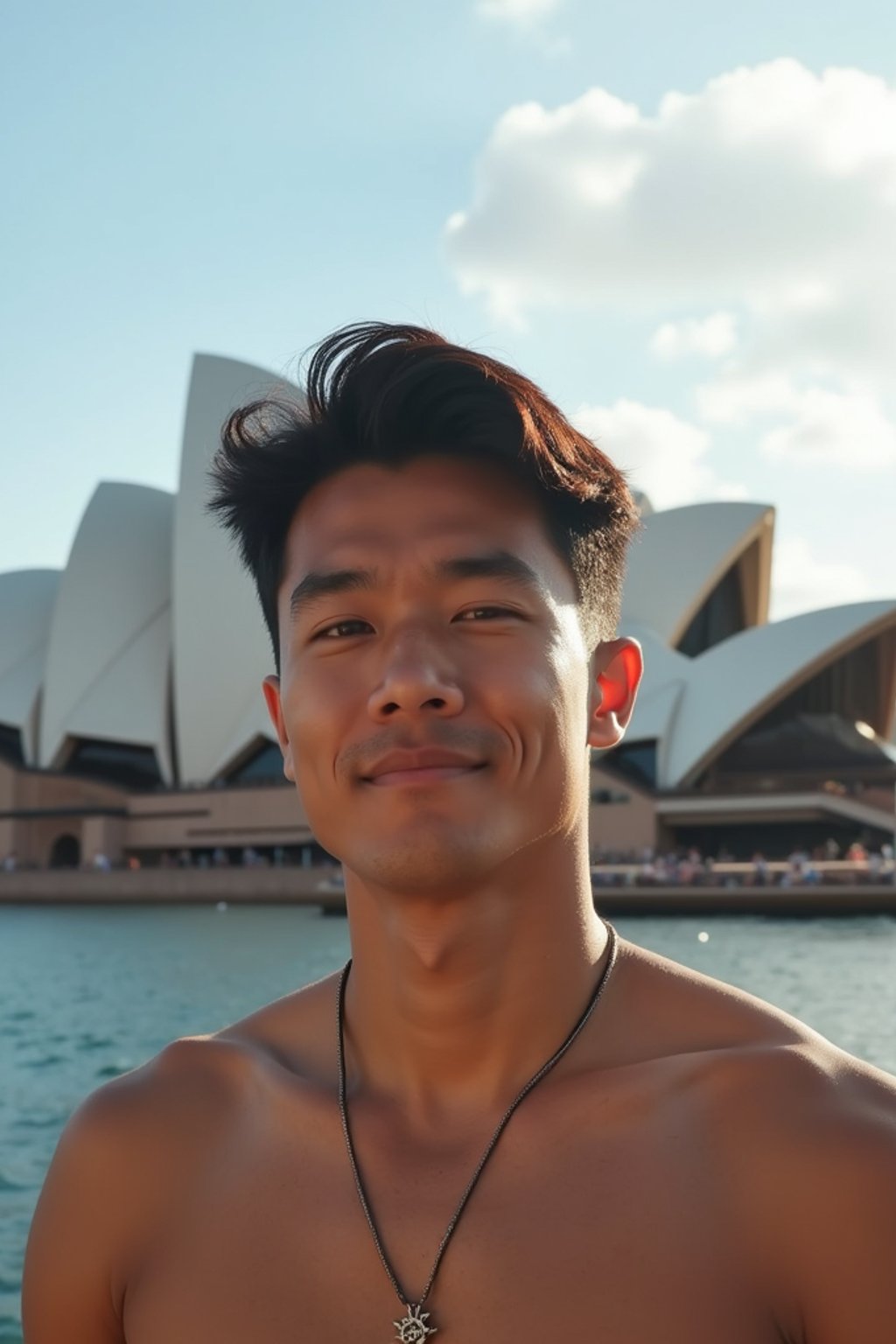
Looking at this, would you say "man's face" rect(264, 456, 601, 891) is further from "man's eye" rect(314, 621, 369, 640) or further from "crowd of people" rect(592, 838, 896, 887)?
"crowd of people" rect(592, 838, 896, 887)

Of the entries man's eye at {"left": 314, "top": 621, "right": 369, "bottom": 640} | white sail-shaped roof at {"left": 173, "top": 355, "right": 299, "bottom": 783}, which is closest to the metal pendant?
man's eye at {"left": 314, "top": 621, "right": 369, "bottom": 640}

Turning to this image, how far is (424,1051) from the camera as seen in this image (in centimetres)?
131

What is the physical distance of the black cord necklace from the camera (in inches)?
45.5

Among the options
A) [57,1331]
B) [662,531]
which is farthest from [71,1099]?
[662,531]

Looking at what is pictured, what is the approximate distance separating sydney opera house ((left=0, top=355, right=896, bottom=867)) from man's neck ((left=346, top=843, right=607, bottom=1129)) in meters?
30.3

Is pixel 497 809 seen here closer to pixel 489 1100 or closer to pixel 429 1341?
pixel 489 1100

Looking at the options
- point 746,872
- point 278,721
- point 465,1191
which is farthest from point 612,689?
point 746,872

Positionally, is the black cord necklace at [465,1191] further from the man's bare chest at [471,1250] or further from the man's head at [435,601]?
the man's head at [435,601]

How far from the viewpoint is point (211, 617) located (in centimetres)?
3544

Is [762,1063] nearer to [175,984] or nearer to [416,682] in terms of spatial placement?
[416,682]

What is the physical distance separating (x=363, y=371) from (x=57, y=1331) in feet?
3.09

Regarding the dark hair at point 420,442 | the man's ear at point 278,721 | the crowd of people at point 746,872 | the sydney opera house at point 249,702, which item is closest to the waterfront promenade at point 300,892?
the crowd of people at point 746,872

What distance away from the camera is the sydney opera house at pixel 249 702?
108 ft

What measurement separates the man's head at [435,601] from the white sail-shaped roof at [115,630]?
3791 centimetres
